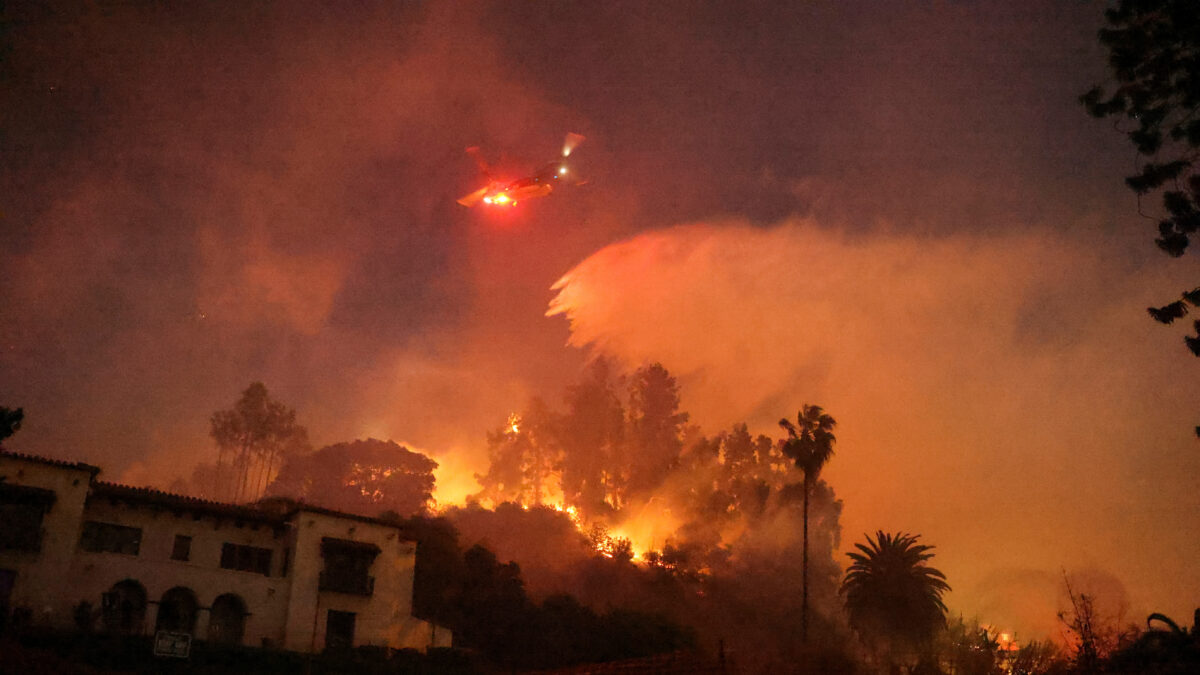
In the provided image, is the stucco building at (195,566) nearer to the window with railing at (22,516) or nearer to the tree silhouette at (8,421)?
the window with railing at (22,516)

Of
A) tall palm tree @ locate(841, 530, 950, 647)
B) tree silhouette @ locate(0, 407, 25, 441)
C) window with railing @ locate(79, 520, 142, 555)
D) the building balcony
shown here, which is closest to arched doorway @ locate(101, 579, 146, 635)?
window with railing @ locate(79, 520, 142, 555)

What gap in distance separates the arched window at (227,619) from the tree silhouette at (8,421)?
19531mm

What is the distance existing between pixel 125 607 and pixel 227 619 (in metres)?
5.00

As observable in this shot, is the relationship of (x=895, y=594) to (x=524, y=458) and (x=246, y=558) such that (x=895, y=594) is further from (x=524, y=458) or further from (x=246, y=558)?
(x=524, y=458)

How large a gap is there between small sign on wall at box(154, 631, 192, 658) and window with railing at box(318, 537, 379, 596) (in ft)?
83.9

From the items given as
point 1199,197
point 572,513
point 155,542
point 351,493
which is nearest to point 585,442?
point 572,513

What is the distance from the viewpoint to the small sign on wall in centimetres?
2119

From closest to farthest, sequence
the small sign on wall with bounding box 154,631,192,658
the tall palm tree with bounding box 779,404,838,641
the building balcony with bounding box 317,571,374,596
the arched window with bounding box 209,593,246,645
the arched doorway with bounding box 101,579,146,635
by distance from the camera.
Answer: the small sign on wall with bounding box 154,631,192,658 → the arched doorway with bounding box 101,579,146,635 → the arched window with bounding box 209,593,246,645 → the building balcony with bounding box 317,571,374,596 → the tall palm tree with bounding box 779,404,838,641

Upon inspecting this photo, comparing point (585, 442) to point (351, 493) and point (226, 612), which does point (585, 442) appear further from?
point (226, 612)

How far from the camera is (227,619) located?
44.3 meters

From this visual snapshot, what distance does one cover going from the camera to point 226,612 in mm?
44438

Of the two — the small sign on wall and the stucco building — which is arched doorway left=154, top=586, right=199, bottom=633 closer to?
the stucco building

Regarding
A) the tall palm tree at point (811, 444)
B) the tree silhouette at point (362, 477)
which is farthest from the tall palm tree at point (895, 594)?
the tree silhouette at point (362, 477)

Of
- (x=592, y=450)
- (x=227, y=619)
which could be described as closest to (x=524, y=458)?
(x=592, y=450)
